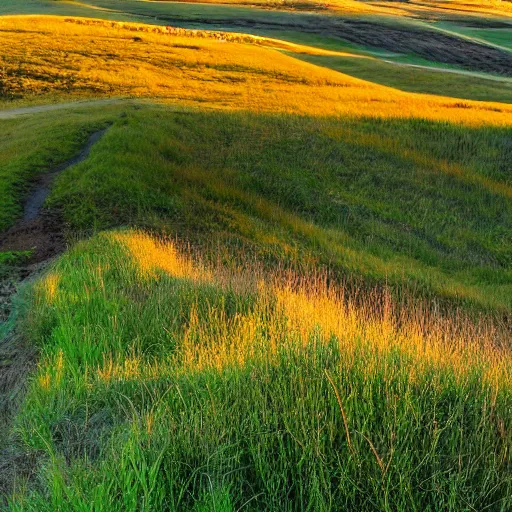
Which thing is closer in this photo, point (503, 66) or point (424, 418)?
point (424, 418)

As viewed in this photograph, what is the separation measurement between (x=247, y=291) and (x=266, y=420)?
3569 mm

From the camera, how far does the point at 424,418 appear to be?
3674 mm

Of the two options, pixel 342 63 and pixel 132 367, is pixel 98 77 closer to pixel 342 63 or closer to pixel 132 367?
pixel 342 63

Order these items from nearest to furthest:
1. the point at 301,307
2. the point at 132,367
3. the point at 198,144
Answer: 1. the point at 132,367
2. the point at 301,307
3. the point at 198,144

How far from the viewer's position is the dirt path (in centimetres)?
2722

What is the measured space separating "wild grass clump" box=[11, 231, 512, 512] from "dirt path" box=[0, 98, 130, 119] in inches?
951

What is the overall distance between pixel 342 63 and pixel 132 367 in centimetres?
5179

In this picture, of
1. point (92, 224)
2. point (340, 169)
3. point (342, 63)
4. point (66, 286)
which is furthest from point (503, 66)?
point (66, 286)

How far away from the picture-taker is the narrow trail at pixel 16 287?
164 inches

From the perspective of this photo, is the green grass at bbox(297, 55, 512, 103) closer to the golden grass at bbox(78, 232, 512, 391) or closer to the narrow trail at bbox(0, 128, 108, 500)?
the narrow trail at bbox(0, 128, 108, 500)

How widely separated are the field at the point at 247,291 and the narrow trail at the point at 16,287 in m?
0.04

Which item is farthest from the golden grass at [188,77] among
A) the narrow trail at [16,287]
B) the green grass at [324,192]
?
the narrow trail at [16,287]

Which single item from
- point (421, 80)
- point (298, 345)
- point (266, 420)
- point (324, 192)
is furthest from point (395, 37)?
point (266, 420)

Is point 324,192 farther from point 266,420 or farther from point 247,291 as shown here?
point 266,420
